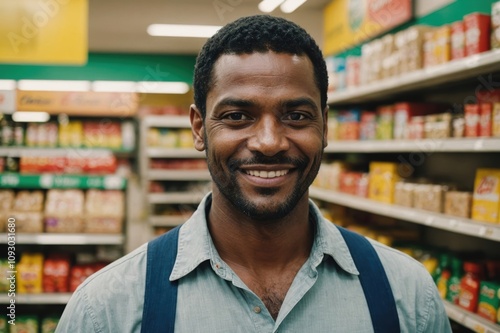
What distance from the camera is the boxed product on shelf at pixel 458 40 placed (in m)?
2.79

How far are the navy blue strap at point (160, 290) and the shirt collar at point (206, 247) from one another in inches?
0.8

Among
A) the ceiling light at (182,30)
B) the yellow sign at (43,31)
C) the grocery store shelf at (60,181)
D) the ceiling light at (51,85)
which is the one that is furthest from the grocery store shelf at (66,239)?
the ceiling light at (51,85)

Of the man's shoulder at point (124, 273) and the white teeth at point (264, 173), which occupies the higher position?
the white teeth at point (264, 173)

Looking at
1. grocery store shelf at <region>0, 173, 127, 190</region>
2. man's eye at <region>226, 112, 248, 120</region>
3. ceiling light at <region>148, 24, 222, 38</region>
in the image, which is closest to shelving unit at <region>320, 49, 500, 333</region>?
man's eye at <region>226, 112, 248, 120</region>

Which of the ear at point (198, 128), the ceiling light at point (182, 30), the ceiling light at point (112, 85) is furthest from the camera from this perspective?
the ceiling light at point (112, 85)

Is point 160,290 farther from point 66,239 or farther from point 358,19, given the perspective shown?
point 358,19

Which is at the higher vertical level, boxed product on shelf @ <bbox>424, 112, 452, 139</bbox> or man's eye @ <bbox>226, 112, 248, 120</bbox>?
boxed product on shelf @ <bbox>424, 112, 452, 139</bbox>

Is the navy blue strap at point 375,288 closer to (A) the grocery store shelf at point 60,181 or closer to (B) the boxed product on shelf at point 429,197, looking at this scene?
(B) the boxed product on shelf at point 429,197

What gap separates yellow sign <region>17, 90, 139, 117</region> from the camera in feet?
15.3

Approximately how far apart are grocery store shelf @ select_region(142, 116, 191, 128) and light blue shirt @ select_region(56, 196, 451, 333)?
5881 mm

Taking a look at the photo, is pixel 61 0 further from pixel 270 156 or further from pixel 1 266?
pixel 270 156

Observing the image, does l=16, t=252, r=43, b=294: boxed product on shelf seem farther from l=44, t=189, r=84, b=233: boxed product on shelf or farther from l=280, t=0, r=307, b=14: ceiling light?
l=280, t=0, r=307, b=14: ceiling light

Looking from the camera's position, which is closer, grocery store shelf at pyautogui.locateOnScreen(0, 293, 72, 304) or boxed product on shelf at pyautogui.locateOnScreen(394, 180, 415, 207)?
boxed product on shelf at pyautogui.locateOnScreen(394, 180, 415, 207)

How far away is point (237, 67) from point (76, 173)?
359 cm
